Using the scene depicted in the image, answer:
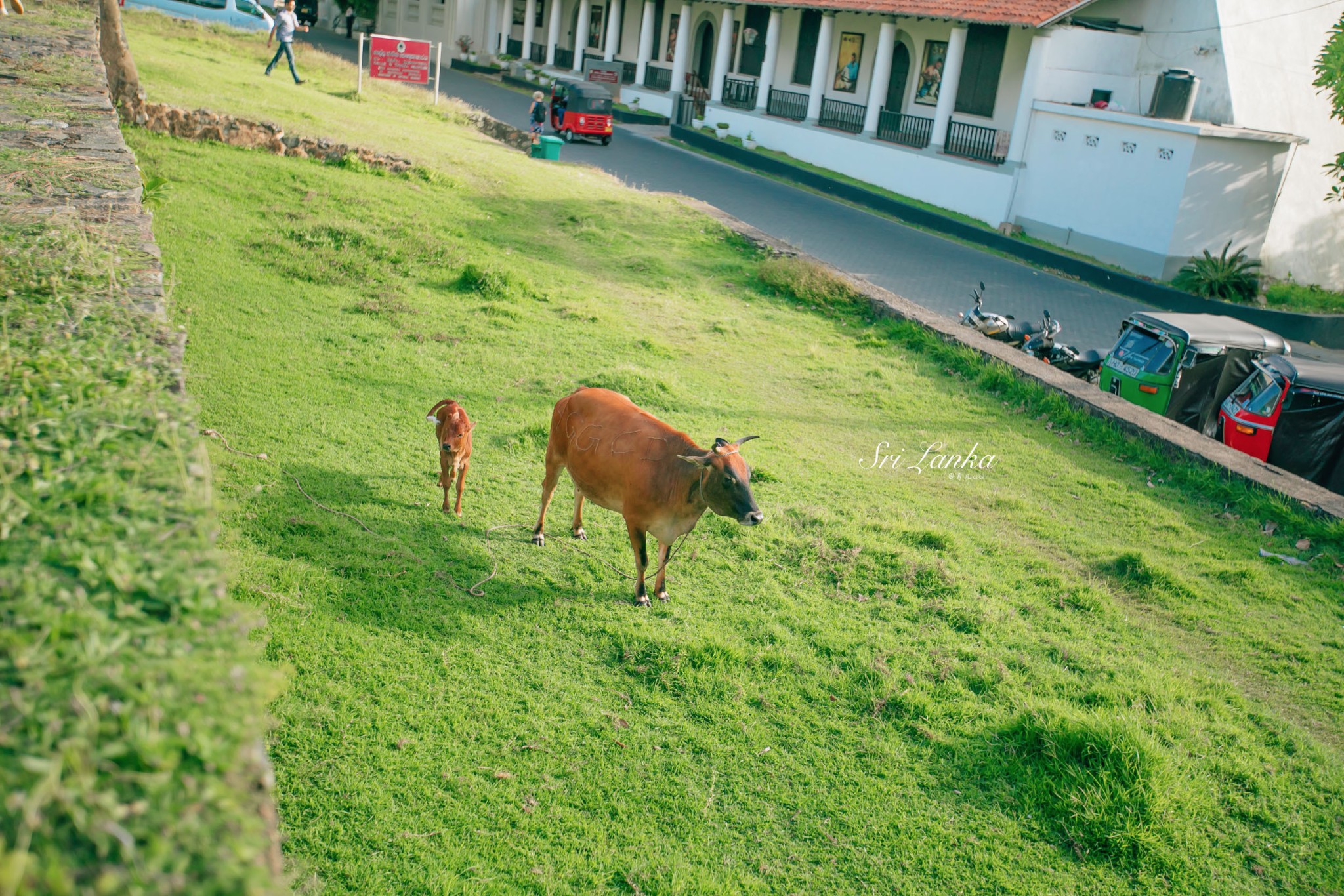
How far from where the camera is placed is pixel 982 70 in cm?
2650

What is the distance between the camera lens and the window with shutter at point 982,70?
25.9 meters

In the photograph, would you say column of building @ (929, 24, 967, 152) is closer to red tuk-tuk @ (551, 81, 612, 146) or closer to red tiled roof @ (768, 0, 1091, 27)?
red tiled roof @ (768, 0, 1091, 27)

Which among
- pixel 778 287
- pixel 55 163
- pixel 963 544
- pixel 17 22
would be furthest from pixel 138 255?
pixel 17 22

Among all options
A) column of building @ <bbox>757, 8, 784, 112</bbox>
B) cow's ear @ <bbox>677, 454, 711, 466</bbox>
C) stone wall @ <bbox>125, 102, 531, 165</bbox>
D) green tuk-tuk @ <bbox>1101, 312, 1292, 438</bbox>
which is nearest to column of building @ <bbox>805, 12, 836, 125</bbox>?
column of building @ <bbox>757, 8, 784, 112</bbox>

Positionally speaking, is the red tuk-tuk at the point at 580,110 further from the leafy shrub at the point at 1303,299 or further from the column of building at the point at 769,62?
the leafy shrub at the point at 1303,299

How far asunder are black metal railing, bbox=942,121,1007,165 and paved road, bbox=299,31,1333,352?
Result: 329 cm

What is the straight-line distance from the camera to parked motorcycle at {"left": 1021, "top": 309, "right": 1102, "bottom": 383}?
45.2ft

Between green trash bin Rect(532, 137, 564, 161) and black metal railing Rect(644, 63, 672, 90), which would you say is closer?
green trash bin Rect(532, 137, 564, 161)

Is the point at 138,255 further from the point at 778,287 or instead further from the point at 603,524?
the point at 778,287

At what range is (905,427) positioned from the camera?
34.4ft

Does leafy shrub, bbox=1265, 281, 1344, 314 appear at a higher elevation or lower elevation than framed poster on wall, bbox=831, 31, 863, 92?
lower

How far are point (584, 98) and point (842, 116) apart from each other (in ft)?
27.4

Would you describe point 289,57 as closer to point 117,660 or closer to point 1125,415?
point 1125,415

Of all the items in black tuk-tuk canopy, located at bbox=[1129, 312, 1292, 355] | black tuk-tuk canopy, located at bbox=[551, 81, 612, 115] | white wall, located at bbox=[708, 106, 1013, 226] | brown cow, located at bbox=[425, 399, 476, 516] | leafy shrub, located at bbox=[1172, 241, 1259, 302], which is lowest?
brown cow, located at bbox=[425, 399, 476, 516]
